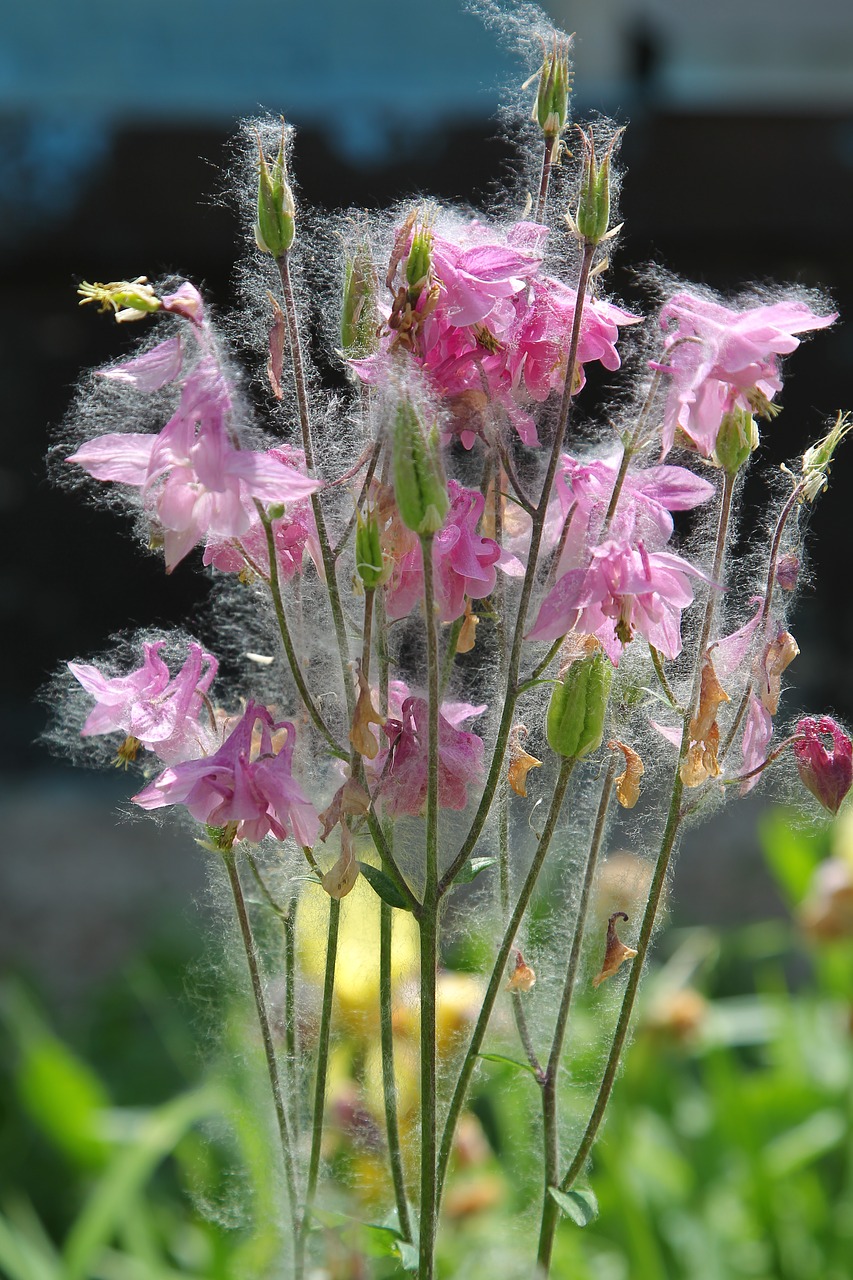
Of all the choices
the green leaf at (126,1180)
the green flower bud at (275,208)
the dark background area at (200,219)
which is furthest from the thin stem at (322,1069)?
the dark background area at (200,219)

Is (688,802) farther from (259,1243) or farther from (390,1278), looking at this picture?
(259,1243)

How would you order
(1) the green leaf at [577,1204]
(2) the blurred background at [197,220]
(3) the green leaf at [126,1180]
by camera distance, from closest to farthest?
1. (1) the green leaf at [577,1204]
2. (3) the green leaf at [126,1180]
3. (2) the blurred background at [197,220]

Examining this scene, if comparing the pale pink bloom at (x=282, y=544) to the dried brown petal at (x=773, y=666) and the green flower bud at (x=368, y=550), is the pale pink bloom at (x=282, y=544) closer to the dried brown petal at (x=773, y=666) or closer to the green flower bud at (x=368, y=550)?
the green flower bud at (x=368, y=550)

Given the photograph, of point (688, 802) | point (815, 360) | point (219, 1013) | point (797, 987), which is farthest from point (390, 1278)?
point (815, 360)

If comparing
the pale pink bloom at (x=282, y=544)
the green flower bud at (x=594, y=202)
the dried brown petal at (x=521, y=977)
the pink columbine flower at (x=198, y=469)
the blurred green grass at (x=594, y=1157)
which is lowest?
the blurred green grass at (x=594, y=1157)

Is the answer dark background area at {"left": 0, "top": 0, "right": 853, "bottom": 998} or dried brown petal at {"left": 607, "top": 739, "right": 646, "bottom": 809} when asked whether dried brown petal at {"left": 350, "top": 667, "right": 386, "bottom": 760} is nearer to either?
dried brown petal at {"left": 607, "top": 739, "right": 646, "bottom": 809}

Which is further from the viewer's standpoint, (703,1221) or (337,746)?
(703,1221)

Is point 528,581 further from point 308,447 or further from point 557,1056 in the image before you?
point 557,1056
